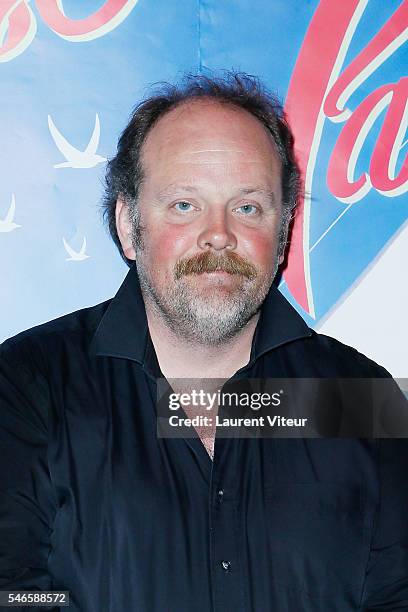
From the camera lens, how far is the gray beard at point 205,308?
1.37 metres

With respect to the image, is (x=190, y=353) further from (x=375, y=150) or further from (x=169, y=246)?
(x=375, y=150)

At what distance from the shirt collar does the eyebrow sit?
0.19 m

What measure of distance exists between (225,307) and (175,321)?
0.10 metres

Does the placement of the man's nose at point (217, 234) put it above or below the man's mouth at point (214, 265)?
above

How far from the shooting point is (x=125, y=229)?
150cm

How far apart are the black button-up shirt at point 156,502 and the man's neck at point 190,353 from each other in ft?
0.20

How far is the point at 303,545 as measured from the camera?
1293mm

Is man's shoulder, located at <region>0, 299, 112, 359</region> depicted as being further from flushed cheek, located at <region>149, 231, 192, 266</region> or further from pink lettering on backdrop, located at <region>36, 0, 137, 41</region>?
pink lettering on backdrop, located at <region>36, 0, 137, 41</region>

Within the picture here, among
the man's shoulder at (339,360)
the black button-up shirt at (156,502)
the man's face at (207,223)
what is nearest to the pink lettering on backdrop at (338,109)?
the man's shoulder at (339,360)

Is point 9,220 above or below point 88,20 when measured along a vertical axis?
below

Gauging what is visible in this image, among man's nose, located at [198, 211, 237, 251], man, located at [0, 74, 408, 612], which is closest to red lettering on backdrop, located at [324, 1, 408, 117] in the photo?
man, located at [0, 74, 408, 612]

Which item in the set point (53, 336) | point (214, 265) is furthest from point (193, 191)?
point (53, 336)

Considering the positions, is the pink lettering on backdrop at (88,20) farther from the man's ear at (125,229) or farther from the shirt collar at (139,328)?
the shirt collar at (139,328)

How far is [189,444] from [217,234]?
368 mm
